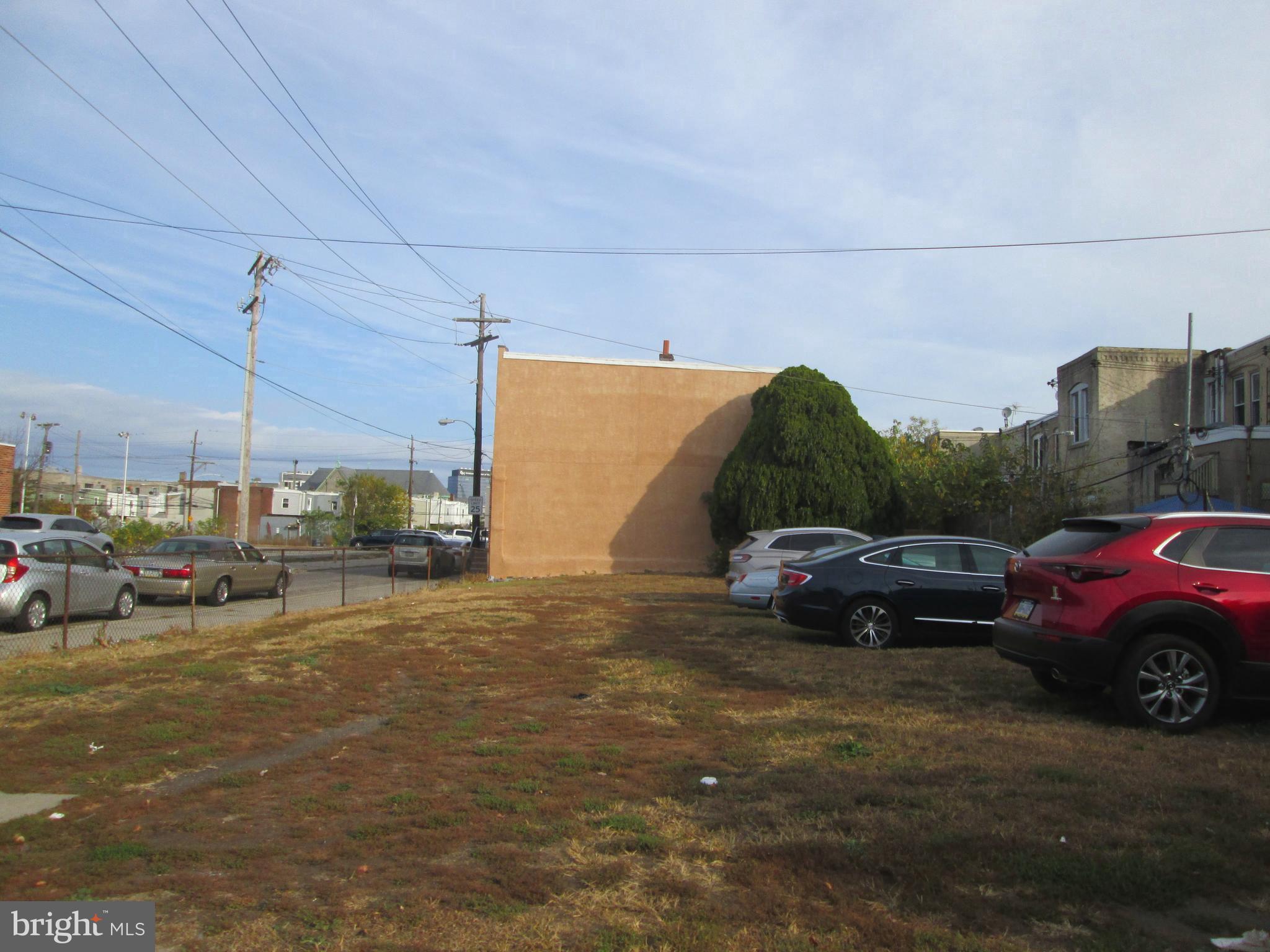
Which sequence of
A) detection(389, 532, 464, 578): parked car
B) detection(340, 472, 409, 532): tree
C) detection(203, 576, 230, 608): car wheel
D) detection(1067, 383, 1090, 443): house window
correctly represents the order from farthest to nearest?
detection(340, 472, 409, 532): tree → detection(389, 532, 464, 578): parked car → detection(1067, 383, 1090, 443): house window → detection(203, 576, 230, 608): car wheel

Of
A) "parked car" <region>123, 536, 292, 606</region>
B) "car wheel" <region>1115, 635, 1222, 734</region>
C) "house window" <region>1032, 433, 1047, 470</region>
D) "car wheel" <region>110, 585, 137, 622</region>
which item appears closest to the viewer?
"car wheel" <region>1115, 635, 1222, 734</region>

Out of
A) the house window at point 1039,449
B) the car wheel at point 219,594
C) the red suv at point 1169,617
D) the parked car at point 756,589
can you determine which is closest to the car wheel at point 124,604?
the car wheel at point 219,594

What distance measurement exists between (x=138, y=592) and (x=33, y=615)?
13.7 feet

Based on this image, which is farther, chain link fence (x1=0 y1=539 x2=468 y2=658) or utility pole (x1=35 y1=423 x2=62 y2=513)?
utility pole (x1=35 y1=423 x2=62 y2=513)

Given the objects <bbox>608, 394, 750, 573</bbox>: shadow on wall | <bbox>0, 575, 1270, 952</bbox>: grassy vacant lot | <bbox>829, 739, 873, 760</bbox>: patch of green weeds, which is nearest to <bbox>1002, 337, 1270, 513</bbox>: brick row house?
<bbox>608, 394, 750, 573</bbox>: shadow on wall

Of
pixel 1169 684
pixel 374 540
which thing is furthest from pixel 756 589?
pixel 374 540

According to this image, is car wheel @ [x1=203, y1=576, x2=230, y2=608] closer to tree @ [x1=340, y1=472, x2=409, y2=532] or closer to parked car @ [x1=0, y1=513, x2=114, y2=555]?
parked car @ [x1=0, y1=513, x2=114, y2=555]

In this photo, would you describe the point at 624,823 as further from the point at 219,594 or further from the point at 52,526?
the point at 52,526

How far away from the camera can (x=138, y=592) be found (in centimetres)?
1744

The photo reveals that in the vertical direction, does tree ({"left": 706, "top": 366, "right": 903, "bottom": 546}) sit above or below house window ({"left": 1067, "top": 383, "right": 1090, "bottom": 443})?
below

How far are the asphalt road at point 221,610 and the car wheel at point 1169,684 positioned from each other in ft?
40.0

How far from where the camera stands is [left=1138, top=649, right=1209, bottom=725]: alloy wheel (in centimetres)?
662

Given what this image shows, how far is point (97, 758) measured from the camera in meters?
6.75

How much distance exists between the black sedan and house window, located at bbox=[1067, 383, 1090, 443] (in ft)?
59.3
